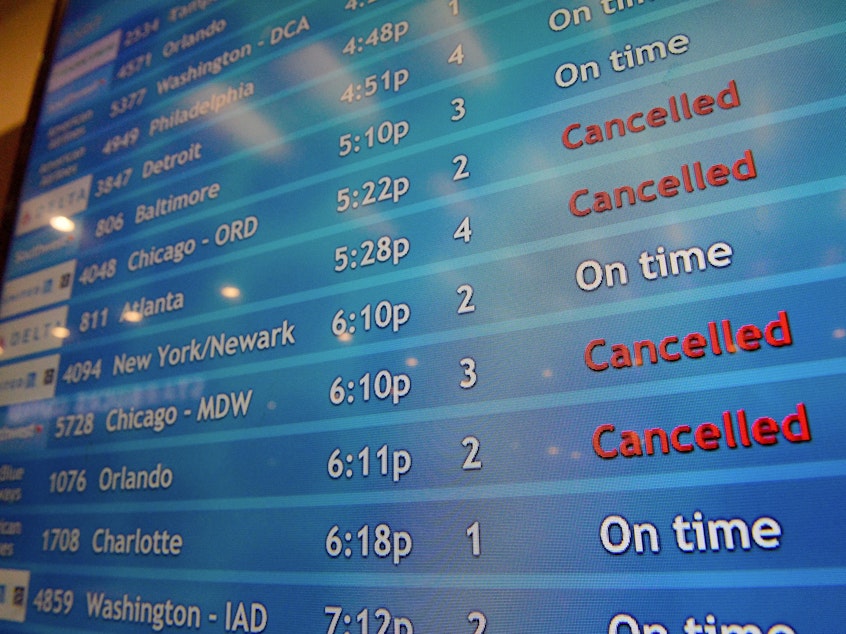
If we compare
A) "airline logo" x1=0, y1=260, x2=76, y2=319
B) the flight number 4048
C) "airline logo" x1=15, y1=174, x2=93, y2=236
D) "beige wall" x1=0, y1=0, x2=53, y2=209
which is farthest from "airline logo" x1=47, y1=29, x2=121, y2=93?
the flight number 4048

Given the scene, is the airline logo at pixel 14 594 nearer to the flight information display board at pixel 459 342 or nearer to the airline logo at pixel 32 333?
the flight information display board at pixel 459 342

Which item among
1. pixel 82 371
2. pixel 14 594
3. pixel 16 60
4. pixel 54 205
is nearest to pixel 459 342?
pixel 82 371

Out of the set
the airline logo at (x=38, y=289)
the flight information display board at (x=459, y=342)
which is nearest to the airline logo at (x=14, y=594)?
the flight information display board at (x=459, y=342)

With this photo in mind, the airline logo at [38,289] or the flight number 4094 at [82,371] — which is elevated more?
the airline logo at [38,289]

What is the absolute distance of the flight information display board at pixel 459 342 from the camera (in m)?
0.60

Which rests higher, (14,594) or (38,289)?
(38,289)

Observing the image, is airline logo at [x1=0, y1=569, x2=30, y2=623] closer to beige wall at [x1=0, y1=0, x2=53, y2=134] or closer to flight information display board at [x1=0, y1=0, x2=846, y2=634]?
flight information display board at [x1=0, y1=0, x2=846, y2=634]

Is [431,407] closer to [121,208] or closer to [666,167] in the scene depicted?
[666,167]

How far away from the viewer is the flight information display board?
1.97 ft

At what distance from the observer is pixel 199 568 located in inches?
33.0

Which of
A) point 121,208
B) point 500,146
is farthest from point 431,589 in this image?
point 121,208

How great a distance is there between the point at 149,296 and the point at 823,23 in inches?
41.5

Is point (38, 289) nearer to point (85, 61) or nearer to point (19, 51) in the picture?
point (85, 61)

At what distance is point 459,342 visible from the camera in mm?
761
